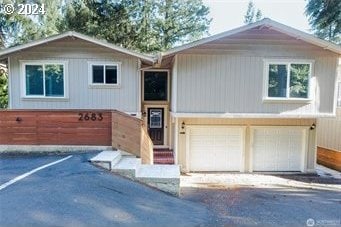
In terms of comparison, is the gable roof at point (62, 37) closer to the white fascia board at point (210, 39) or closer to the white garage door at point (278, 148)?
the white fascia board at point (210, 39)

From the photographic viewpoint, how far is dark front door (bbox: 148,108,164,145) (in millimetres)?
15676

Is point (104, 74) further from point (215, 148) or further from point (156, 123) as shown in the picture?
point (215, 148)

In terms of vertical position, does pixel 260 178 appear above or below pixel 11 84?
below

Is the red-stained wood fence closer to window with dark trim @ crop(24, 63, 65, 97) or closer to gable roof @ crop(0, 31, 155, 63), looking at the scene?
window with dark trim @ crop(24, 63, 65, 97)

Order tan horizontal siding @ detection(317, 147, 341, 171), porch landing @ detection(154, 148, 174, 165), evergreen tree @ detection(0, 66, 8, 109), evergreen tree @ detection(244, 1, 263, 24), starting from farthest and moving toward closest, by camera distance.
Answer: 1. evergreen tree @ detection(244, 1, 263, 24)
2. evergreen tree @ detection(0, 66, 8, 109)
3. tan horizontal siding @ detection(317, 147, 341, 171)
4. porch landing @ detection(154, 148, 174, 165)

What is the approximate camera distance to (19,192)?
516 cm

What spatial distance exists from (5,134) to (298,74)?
35.4ft

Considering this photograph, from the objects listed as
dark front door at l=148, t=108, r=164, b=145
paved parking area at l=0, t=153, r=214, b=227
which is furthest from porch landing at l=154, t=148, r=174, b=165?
paved parking area at l=0, t=153, r=214, b=227

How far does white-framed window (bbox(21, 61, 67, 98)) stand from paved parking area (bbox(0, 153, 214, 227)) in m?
5.41

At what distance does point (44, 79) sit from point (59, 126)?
435 centimetres

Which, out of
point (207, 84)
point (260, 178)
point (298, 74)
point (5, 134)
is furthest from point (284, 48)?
point (5, 134)

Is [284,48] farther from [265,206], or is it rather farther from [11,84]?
[11,84]

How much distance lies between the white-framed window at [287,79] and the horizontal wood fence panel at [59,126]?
7.00m

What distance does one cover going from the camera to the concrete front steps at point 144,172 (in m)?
6.62
